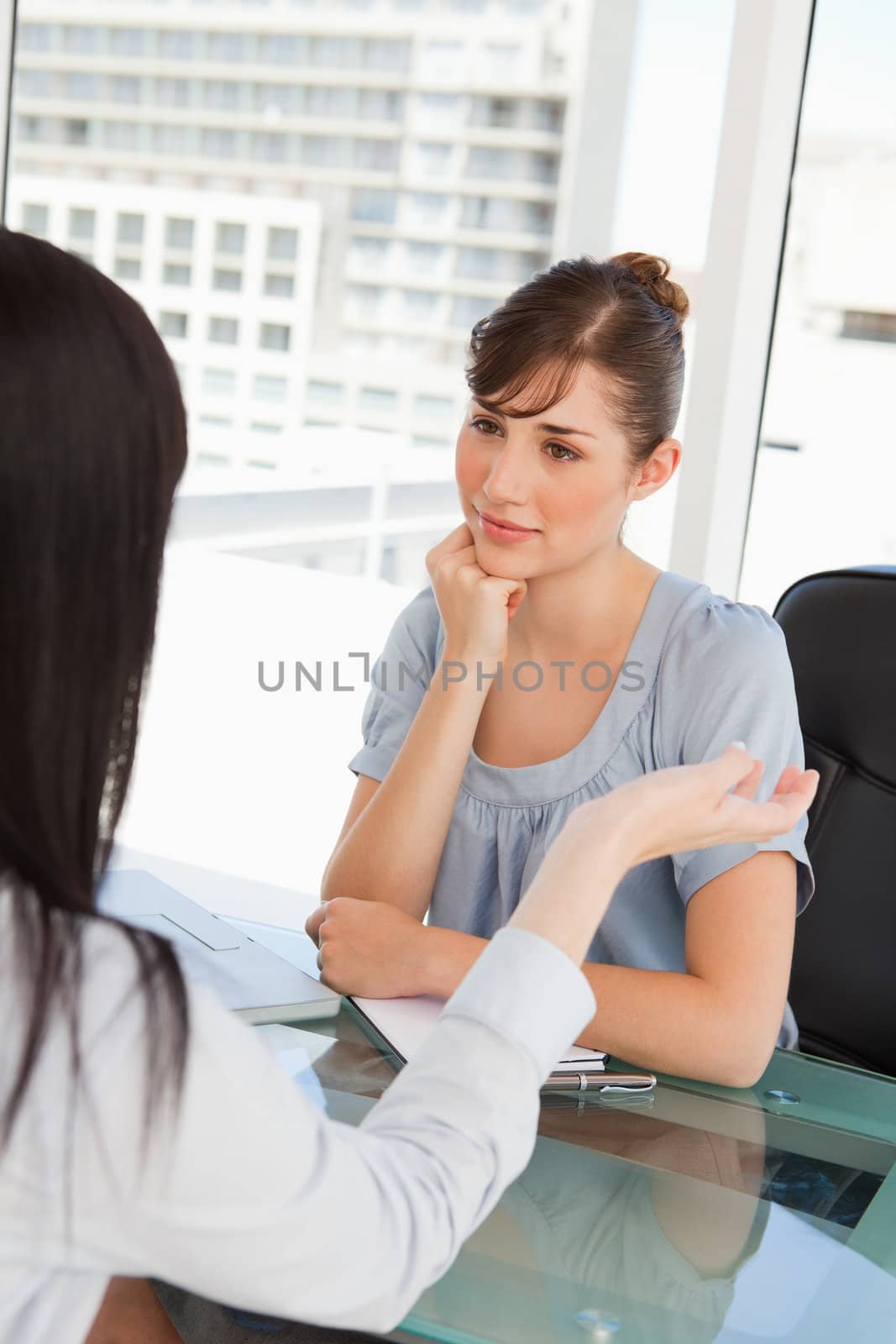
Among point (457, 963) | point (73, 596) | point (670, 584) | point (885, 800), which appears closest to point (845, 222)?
point (670, 584)

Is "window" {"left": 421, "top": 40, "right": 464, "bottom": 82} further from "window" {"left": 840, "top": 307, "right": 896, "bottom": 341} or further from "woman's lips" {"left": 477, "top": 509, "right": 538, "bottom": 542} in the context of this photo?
"woman's lips" {"left": 477, "top": 509, "right": 538, "bottom": 542}

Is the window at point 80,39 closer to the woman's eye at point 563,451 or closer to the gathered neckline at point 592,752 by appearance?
the woman's eye at point 563,451

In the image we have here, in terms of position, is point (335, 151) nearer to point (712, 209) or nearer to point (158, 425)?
point (712, 209)

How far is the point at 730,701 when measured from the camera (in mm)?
1360

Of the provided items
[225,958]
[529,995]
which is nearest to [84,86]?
[225,958]

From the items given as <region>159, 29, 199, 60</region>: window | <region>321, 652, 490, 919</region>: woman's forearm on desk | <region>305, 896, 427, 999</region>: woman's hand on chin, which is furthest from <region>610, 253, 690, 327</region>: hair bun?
<region>159, 29, 199, 60</region>: window

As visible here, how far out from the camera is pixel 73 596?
64 cm

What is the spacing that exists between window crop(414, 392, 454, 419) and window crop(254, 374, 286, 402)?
0.30m

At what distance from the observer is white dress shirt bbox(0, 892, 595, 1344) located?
0.59 meters

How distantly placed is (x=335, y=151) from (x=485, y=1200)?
2296 millimetres

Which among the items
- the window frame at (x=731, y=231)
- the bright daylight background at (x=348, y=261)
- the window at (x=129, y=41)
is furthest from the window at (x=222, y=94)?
the window frame at (x=731, y=231)

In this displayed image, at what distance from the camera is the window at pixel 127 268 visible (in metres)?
2.80

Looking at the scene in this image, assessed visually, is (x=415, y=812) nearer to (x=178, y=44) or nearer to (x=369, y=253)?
(x=369, y=253)

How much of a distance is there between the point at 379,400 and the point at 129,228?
2.22 feet
